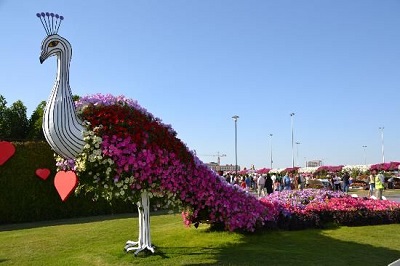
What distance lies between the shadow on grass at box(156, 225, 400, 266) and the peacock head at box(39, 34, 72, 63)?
14.8 feet

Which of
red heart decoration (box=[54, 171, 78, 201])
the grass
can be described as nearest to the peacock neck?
red heart decoration (box=[54, 171, 78, 201])

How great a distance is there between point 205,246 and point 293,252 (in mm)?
Answer: 1963

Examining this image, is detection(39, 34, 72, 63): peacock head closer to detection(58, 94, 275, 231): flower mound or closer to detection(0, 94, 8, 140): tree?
detection(58, 94, 275, 231): flower mound

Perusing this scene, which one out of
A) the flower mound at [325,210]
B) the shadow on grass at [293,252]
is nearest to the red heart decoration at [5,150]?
the shadow on grass at [293,252]

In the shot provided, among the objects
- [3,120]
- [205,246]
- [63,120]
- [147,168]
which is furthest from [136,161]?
[3,120]

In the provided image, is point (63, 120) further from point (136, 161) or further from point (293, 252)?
point (293, 252)

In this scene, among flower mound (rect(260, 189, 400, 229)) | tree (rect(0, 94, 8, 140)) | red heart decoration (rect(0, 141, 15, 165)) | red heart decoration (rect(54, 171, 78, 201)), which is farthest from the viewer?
tree (rect(0, 94, 8, 140))

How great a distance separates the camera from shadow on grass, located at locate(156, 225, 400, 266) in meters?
8.12

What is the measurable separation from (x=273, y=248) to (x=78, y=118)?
199 inches

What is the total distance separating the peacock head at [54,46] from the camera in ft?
23.3

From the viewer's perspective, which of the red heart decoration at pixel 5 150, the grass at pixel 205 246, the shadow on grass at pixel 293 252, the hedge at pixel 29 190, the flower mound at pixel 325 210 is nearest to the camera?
the red heart decoration at pixel 5 150

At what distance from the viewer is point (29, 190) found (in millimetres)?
17281

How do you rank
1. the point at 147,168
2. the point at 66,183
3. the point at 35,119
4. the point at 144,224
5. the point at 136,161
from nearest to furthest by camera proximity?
the point at 66,183, the point at 136,161, the point at 147,168, the point at 144,224, the point at 35,119

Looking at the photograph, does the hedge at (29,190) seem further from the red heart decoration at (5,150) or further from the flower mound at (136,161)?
the red heart decoration at (5,150)
